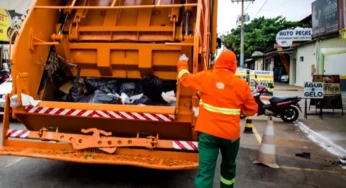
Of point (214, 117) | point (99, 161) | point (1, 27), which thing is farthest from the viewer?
point (1, 27)

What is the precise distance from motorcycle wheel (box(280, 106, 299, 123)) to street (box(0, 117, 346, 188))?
414 cm

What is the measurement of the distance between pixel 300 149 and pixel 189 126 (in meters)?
3.68

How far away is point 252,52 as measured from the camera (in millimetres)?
40469

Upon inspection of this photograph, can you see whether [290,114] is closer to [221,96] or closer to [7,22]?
[221,96]

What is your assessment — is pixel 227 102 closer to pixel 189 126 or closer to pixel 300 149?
pixel 189 126

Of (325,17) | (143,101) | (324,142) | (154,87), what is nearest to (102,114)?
(143,101)

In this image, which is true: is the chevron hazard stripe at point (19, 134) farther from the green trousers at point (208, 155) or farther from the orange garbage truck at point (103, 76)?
the green trousers at point (208, 155)

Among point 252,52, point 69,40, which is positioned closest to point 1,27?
point 69,40

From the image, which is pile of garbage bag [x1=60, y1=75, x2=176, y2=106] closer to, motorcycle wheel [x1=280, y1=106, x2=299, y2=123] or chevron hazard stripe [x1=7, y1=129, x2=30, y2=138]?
chevron hazard stripe [x1=7, y1=129, x2=30, y2=138]

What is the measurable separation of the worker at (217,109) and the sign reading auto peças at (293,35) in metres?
20.6

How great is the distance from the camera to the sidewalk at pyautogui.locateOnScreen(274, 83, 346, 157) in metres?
6.95

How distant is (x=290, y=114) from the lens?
10.1 m

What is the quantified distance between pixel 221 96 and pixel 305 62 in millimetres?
23089

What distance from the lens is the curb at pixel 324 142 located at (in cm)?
657
